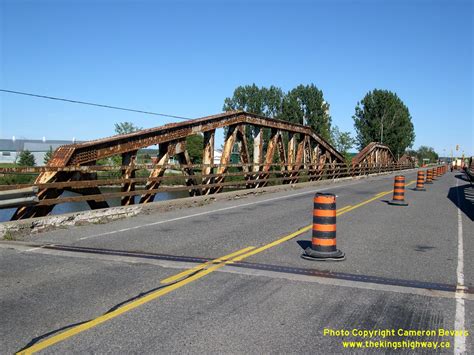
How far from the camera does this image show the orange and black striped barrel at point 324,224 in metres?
7.20

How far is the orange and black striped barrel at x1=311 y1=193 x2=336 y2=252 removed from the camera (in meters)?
7.20

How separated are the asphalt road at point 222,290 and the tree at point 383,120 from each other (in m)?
74.1

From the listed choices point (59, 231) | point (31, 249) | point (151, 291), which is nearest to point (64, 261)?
point (31, 249)

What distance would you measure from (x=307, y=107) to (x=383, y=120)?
1781cm

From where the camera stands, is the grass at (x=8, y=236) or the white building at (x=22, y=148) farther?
the white building at (x=22, y=148)

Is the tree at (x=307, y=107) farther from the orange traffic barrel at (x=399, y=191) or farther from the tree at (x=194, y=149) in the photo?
the orange traffic barrel at (x=399, y=191)

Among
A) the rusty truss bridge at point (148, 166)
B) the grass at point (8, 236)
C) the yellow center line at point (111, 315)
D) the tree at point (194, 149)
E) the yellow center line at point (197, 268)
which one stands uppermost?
the tree at point (194, 149)

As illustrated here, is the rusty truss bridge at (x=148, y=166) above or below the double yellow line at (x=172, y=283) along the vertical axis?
above

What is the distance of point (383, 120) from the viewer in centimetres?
8006

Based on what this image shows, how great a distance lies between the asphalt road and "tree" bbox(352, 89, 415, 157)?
243 feet

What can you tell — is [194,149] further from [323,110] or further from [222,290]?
[222,290]

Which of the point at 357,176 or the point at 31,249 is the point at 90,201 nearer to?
the point at 31,249

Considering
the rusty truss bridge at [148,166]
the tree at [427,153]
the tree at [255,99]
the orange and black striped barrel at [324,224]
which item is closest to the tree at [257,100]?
the tree at [255,99]

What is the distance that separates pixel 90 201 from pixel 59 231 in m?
1.95
